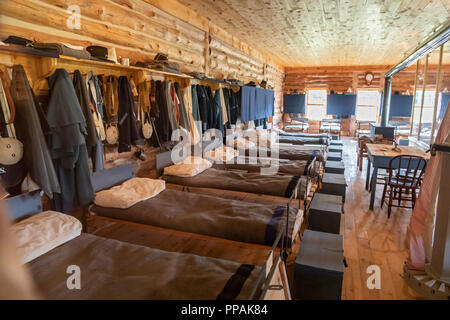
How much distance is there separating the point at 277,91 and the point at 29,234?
29.2 feet

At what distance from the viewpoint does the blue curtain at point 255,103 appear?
555 cm

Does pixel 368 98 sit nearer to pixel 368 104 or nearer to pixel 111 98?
pixel 368 104

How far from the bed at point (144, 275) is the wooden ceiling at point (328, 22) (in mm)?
3219

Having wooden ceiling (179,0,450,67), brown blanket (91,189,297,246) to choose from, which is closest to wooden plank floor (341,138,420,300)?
brown blanket (91,189,297,246)

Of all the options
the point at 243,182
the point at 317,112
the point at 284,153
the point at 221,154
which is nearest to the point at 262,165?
the point at 221,154

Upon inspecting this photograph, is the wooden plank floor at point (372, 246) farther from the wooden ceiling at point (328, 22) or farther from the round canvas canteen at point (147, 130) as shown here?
the wooden ceiling at point (328, 22)

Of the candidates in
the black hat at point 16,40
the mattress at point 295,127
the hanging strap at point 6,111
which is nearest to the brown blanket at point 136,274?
the hanging strap at point 6,111

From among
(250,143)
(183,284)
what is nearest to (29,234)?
(183,284)

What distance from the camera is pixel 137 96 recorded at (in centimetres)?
297

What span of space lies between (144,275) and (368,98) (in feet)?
34.8

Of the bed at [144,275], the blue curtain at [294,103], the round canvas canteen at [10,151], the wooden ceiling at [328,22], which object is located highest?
the wooden ceiling at [328,22]

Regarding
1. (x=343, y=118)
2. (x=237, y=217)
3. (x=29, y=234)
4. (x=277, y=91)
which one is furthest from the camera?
(x=343, y=118)

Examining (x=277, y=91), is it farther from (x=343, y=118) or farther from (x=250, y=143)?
(x=250, y=143)

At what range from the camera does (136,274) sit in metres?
1.55
